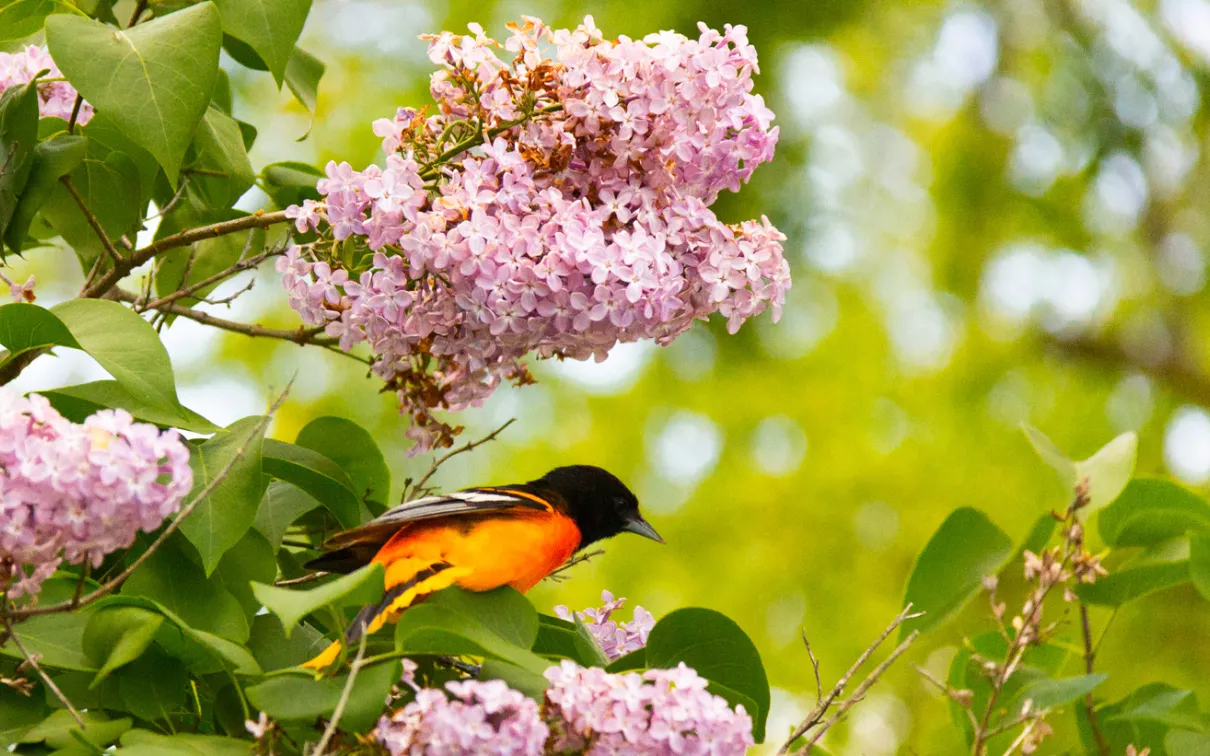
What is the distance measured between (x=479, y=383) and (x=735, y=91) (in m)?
0.63

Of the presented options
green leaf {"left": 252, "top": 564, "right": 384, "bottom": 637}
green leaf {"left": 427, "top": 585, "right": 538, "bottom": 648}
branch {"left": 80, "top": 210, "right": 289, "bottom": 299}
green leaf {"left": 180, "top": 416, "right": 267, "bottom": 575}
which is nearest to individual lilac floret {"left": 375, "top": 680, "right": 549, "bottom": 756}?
green leaf {"left": 252, "top": 564, "right": 384, "bottom": 637}

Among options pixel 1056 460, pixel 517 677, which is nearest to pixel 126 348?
pixel 517 677

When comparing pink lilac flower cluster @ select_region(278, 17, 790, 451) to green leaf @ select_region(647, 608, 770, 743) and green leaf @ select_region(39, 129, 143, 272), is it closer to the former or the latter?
green leaf @ select_region(39, 129, 143, 272)

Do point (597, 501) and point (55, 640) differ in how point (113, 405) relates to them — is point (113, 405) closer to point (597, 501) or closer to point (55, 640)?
point (55, 640)

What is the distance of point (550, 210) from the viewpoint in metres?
1.82

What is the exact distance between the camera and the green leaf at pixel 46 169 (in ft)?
6.12

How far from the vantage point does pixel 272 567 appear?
5.74ft

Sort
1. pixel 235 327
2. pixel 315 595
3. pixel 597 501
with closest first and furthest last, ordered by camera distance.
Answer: pixel 315 595, pixel 235 327, pixel 597 501

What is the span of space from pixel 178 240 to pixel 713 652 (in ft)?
3.33

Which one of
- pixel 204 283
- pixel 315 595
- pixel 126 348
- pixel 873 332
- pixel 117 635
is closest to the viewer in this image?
pixel 315 595

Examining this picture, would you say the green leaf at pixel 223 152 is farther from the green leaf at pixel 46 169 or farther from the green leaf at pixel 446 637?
the green leaf at pixel 446 637

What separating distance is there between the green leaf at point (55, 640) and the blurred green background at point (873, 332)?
6943 mm

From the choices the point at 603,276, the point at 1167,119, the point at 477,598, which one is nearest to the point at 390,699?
the point at 477,598

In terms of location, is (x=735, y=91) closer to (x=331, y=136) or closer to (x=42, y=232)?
(x=42, y=232)
